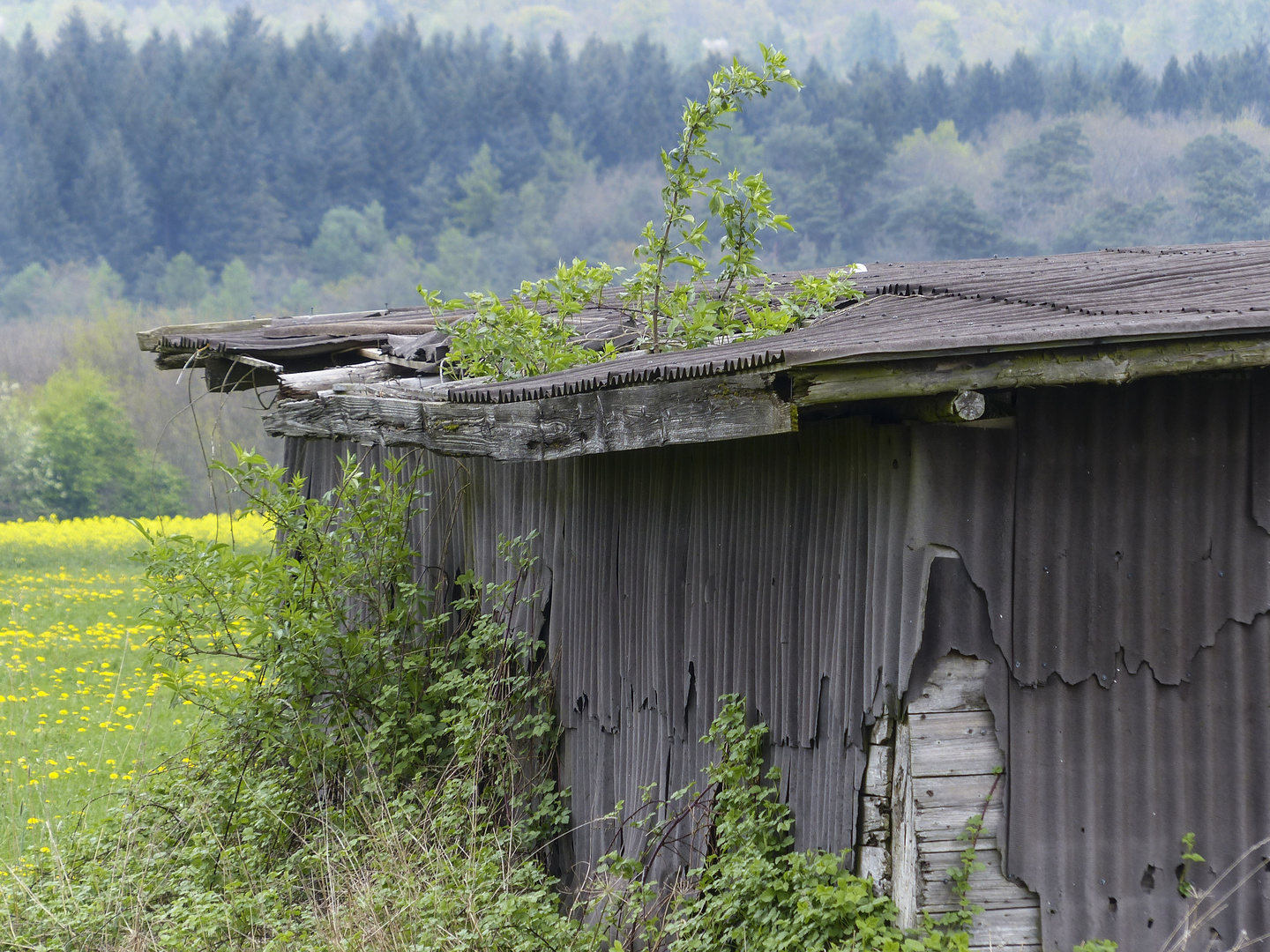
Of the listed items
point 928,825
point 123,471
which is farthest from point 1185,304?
point 123,471

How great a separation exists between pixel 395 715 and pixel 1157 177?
62240 millimetres

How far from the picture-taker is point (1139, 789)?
3473 mm

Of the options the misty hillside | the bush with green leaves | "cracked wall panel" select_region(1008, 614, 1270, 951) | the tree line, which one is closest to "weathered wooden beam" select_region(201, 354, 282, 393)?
the bush with green leaves

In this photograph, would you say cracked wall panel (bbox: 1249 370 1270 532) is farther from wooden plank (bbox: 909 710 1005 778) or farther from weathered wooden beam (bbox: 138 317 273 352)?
weathered wooden beam (bbox: 138 317 273 352)

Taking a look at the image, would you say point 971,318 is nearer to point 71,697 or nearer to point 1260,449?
point 1260,449

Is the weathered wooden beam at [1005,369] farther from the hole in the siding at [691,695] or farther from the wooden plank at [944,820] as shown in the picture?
the hole in the siding at [691,695]

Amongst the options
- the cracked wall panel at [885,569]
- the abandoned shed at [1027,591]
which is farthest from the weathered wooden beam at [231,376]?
the cracked wall panel at [885,569]

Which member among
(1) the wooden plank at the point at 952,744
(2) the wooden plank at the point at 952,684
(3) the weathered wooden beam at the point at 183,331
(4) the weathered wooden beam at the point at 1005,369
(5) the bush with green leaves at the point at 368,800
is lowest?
(5) the bush with green leaves at the point at 368,800

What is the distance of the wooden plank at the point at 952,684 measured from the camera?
11.2 ft

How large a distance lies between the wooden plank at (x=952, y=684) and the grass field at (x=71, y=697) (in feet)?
12.7

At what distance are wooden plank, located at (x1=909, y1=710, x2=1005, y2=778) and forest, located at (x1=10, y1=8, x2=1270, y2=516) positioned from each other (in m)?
53.9

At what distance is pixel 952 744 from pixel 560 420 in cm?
179

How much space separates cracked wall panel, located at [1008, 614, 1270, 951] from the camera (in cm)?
343

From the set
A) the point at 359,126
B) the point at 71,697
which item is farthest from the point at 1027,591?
the point at 359,126
